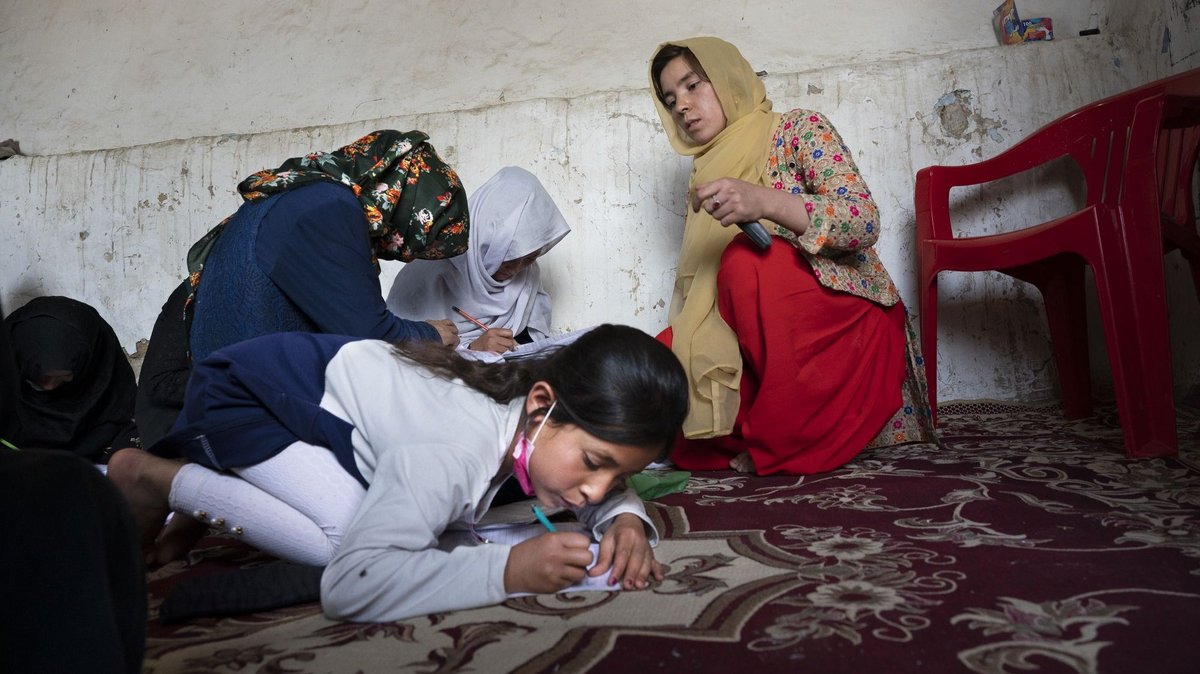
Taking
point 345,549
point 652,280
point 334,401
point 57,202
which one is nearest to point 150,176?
point 57,202

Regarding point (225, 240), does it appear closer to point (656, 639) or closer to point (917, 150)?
point (656, 639)

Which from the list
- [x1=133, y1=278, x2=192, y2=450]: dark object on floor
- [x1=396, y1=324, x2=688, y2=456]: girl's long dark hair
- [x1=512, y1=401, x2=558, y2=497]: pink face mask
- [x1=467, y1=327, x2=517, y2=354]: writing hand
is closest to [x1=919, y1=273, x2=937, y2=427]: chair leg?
[x1=467, y1=327, x2=517, y2=354]: writing hand

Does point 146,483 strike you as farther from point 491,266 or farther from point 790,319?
point 790,319

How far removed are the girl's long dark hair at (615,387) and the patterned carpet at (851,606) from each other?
0.23 metres

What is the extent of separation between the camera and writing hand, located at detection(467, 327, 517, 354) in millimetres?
2572

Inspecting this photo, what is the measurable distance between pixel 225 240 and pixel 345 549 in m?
1.27

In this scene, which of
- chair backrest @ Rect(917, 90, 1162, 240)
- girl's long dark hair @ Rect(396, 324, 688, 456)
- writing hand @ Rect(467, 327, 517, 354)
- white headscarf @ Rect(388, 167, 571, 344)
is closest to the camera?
girl's long dark hair @ Rect(396, 324, 688, 456)

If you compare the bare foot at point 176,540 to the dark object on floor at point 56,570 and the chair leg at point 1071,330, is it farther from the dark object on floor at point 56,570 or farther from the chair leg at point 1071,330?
the chair leg at point 1071,330

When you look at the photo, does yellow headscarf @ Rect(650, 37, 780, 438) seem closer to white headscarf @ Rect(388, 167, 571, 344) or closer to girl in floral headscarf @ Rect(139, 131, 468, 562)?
white headscarf @ Rect(388, 167, 571, 344)

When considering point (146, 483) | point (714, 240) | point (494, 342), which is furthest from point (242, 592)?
point (714, 240)

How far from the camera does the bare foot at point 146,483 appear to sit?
1529mm

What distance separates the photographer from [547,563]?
1.19m

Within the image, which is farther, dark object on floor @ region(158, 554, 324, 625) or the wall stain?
the wall stain

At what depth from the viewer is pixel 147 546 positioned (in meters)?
1.61
